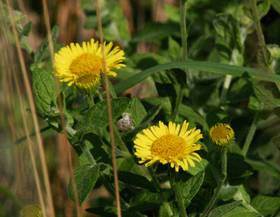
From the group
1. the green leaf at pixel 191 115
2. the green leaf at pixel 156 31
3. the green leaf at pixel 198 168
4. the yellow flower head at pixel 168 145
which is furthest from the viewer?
the green leaf at pixel 156 31

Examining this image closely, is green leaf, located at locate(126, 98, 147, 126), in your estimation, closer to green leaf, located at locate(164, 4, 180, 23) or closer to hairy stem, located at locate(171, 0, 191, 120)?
hairy stem, located at locate(171, 0, 191, 120)

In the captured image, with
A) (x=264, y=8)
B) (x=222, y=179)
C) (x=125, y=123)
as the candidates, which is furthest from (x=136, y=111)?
(x=264, y=8)

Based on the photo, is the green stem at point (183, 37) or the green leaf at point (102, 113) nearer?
the green leaf at point (102, 113)

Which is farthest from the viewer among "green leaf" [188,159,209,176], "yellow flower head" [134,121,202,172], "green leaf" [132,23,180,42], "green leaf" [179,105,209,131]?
"green leaf" [132,23,180,42]

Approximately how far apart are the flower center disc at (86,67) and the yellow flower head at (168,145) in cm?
11

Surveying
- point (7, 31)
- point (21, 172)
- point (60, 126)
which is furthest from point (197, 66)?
point (21, 172)

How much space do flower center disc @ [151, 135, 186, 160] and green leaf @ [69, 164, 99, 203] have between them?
0.29 ft

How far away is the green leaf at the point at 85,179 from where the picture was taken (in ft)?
3.09

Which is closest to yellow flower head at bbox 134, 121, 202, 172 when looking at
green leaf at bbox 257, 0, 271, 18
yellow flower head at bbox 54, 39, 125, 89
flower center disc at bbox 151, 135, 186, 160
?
flower center disc at bbox 151, 135, 186, 160

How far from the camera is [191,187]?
993 millimetres

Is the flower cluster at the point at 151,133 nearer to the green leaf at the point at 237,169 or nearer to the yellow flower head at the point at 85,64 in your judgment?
the yellow flower head at the point at 85,64

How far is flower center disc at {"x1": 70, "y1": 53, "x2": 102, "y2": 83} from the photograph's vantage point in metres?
0.96

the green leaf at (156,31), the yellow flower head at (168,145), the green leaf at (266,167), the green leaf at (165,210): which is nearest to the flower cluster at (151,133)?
the yellow flower head at (168,145)

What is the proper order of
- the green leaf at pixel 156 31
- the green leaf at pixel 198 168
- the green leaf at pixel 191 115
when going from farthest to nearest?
the green leaf at pixel 156 31, the green leaf at pixel 191 115, the green leaf at pixel 198 168
